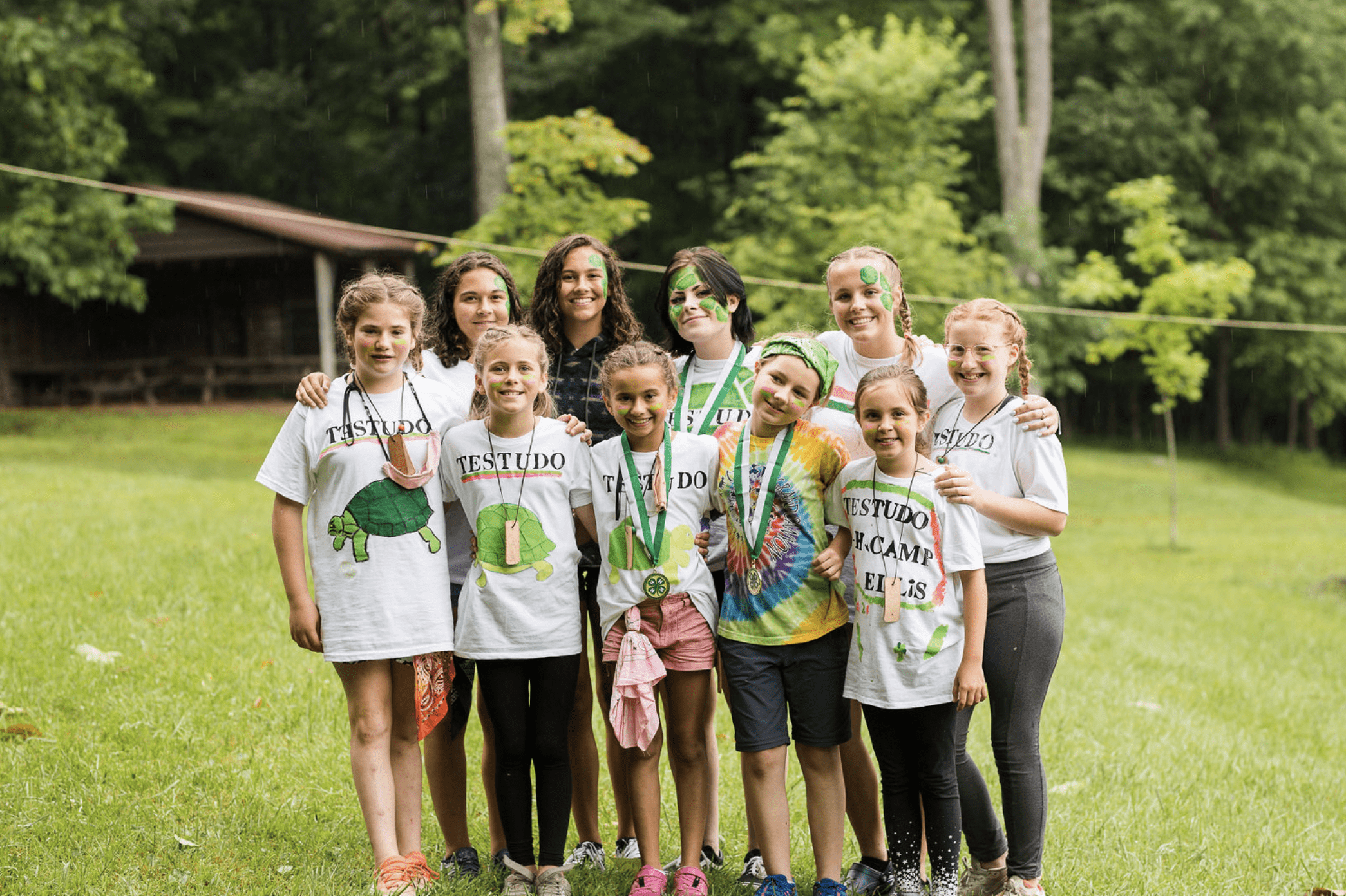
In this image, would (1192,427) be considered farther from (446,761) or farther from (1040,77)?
(446,761)

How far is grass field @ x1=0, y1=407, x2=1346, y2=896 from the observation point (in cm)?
372

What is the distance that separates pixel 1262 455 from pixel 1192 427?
6229 mm

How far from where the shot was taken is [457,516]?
3527 mm

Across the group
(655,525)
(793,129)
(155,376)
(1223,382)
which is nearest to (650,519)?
(655,525)

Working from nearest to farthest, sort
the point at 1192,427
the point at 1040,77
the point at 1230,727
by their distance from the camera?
the point at 1230,727 < the point at 1040,77 < the point at 1192,427

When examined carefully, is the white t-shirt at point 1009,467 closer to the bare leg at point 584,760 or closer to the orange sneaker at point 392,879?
the bare leg at point 584,760

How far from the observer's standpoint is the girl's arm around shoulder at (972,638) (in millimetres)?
3066

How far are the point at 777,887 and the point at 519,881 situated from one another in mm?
752

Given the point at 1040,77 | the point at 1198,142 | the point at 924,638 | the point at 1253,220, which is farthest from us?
the point at 1253,220

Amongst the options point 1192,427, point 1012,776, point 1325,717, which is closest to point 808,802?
point 1012,776

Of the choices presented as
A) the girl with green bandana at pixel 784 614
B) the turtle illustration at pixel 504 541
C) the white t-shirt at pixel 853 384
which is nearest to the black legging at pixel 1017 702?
the girl with green bandana at pixel 784 614

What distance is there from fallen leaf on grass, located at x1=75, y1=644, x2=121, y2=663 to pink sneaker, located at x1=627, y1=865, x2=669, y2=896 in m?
3.24

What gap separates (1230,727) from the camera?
6465 mm

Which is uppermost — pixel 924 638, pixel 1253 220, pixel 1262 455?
pixel 1253 220
